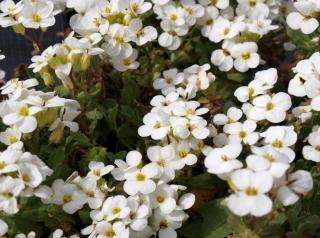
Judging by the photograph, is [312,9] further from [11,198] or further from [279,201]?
[11,198]

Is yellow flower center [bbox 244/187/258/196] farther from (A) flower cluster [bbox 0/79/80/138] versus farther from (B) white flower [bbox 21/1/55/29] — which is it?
(B) white flower [bbox 21/1/55/29]

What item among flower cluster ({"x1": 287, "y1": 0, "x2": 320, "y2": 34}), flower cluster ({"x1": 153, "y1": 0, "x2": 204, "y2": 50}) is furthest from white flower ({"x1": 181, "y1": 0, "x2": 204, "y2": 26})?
flower cluster ({"x1": 287, "y1": 0, "x2": 320, "y2": 34})

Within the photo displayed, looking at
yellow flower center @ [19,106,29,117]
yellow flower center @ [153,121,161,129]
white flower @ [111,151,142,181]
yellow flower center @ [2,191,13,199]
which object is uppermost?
yellow flower center @ [19,106,29,117]

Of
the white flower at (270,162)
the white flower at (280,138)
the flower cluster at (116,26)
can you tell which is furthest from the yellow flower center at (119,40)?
the white flower at (270,162)

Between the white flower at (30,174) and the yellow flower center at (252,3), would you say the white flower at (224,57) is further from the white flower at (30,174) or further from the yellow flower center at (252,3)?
the white flower at (30,174)

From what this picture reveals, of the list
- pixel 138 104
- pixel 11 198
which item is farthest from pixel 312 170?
pixel 11 198

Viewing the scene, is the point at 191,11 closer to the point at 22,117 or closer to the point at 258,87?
the point at 258,87
